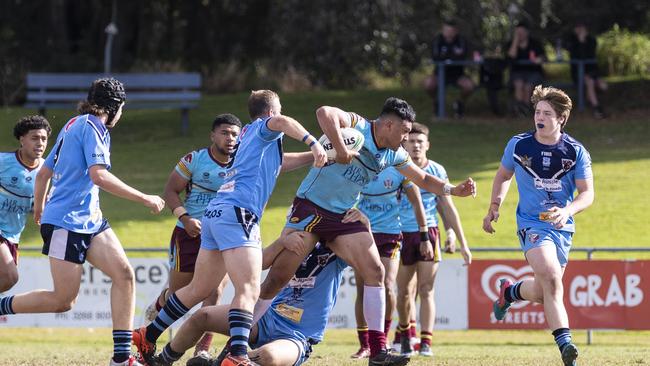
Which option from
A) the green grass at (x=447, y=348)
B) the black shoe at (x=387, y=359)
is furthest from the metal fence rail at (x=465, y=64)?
the black shoe at (x=387, y=359)

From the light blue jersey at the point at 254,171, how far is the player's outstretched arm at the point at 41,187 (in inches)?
54.2

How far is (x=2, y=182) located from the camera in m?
10.2

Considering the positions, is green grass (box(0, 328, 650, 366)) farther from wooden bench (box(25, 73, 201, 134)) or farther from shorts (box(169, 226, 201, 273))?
wooden bench (box(25, 73, 201, 134))

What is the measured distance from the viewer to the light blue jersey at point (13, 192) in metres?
10.2

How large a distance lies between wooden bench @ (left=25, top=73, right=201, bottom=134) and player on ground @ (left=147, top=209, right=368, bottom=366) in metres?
17.0

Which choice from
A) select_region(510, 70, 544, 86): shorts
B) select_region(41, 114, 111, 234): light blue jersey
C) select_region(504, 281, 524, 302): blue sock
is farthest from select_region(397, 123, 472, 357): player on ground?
select_region(510, 70, 544, 86): shorts

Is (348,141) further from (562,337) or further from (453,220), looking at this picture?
(453,220)

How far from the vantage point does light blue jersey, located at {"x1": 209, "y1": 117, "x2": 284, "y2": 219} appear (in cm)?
798

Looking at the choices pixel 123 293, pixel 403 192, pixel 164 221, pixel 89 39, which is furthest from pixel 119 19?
pixel 123 293

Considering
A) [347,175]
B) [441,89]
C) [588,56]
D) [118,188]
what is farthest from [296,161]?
[588,56]

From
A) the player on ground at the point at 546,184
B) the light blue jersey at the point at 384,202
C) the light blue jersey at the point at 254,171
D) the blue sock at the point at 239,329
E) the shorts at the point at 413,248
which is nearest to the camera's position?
the blue sock at the point at 239,329

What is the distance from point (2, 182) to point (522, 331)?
7437 mm

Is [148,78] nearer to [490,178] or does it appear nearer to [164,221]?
[164,221]

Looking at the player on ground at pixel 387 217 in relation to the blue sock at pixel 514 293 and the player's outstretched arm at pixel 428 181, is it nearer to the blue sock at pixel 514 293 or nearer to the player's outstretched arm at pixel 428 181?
the blue sock at pixel 514 293
